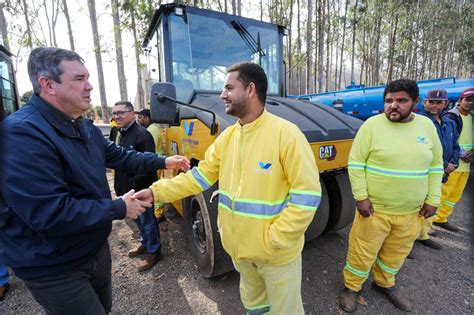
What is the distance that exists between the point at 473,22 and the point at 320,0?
21.4 m

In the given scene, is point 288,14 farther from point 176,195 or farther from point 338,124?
point 176,195

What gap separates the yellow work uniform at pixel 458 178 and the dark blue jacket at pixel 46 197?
452 centimetres

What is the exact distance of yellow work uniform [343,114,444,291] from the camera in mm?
2090

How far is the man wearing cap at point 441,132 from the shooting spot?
315 centimetres

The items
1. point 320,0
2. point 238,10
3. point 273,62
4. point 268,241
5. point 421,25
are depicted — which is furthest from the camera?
point 421,25

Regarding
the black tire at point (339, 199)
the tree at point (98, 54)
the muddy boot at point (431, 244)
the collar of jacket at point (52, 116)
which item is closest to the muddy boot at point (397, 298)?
the black tire at point (339, 199)

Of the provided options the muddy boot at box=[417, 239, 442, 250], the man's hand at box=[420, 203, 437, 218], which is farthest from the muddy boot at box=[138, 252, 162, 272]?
the muddy boot at box=[417, 239, 442, 250]

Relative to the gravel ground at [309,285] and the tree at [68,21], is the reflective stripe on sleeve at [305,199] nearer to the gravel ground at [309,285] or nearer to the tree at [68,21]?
the gravel ground at [309,285]

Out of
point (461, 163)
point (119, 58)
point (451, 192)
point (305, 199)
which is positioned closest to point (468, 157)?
point (461, 163)

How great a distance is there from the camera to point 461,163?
375 centimetres

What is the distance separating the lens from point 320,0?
14516 mm

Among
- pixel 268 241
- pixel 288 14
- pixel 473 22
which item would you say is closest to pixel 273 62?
pixel 268 241

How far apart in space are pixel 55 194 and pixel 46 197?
0.04 m

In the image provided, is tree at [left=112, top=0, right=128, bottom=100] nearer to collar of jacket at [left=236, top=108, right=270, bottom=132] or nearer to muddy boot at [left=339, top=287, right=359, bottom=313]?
collar of jacket at [left=236, top=108, right=270, bottom=132]
